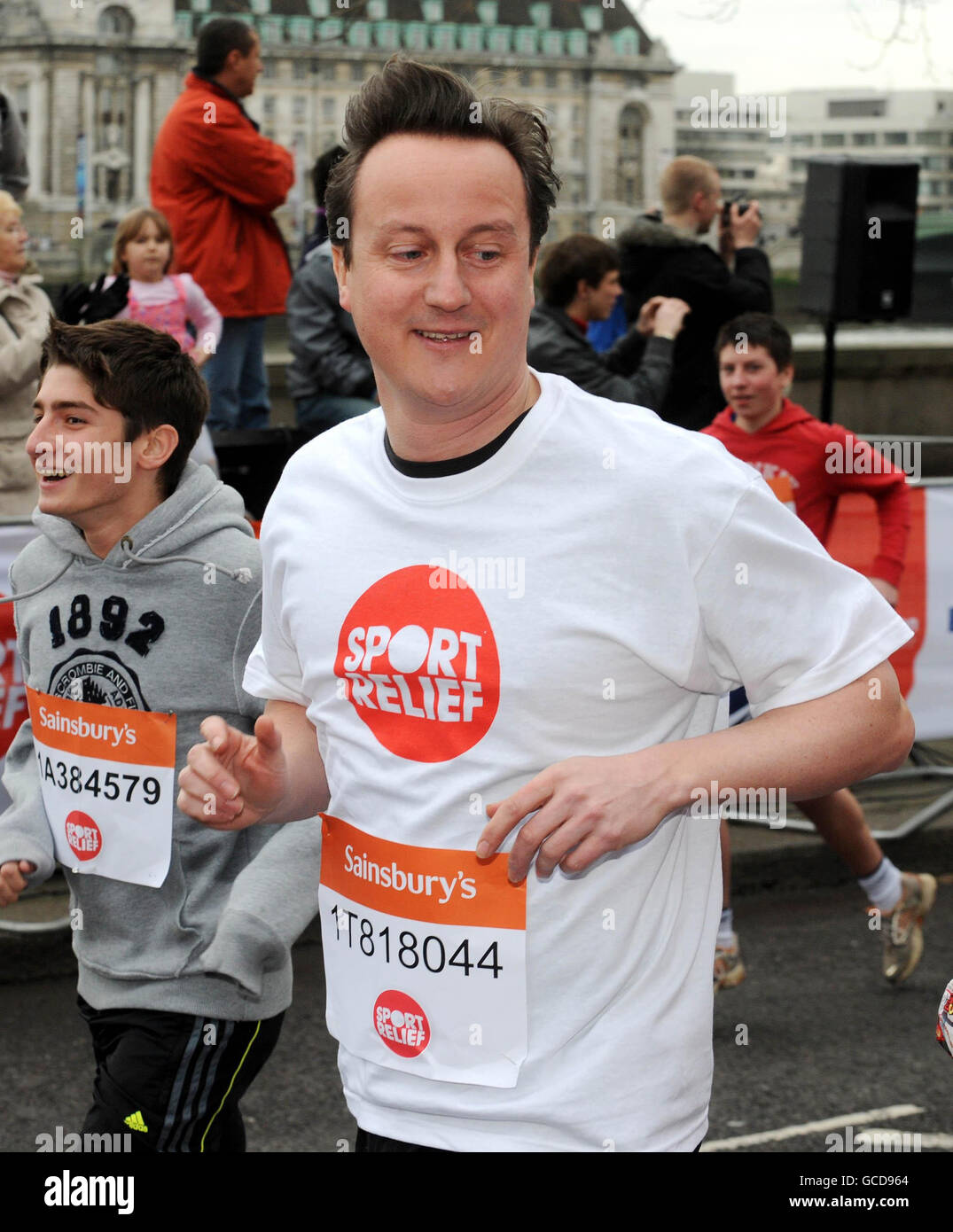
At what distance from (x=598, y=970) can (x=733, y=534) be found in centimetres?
53

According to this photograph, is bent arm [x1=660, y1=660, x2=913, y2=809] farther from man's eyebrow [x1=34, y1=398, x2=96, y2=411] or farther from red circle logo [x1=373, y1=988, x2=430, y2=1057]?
man's eyebrow [x1=34, y1=398, x2=96, y2=411]

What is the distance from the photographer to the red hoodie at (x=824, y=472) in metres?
5.52

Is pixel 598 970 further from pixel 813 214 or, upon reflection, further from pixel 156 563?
pixel 813 214

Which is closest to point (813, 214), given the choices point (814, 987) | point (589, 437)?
point (814, 987)

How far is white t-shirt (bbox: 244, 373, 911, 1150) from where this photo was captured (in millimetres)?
1979

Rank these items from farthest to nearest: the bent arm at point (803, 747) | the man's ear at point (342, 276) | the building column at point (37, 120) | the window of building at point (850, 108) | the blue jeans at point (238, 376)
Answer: the window of building at point (850, 108)
the building column at point (37, 120)
the blue jeans at point (238, 376)
the man's ear at point (342, 276)
the bent arm at point (803, 747)

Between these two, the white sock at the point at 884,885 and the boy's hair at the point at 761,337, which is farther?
the boy's hair at the point at 761,337

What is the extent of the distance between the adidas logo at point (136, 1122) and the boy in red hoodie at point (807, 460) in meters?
2.69

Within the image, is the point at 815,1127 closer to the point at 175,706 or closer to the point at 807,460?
the point at 175,706

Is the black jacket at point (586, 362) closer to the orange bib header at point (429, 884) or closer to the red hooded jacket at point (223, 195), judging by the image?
the red hooded jacket at point (223, 195)

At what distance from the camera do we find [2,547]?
5.07m

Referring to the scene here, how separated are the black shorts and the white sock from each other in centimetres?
269

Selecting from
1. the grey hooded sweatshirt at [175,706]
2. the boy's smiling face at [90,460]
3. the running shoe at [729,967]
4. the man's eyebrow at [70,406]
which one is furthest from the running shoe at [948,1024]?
the running shoe at [729,967]

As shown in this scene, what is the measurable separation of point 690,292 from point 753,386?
1.40 meters
